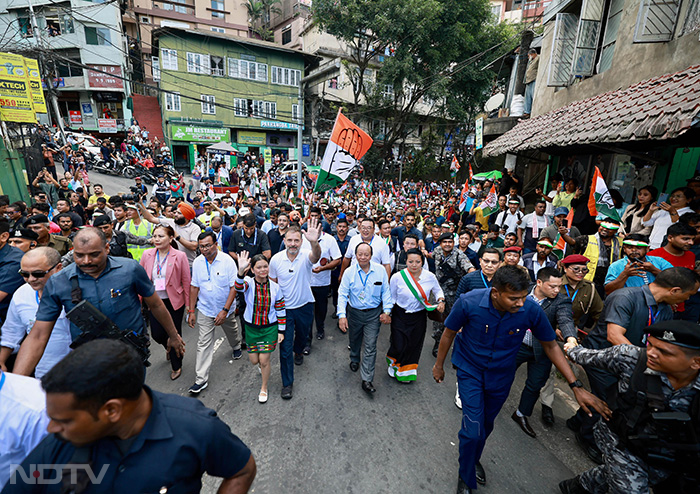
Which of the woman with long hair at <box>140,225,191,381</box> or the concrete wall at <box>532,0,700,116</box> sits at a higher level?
the concrete wall at <box>532,0,700,116</box>

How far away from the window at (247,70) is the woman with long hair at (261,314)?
28168 millimetres

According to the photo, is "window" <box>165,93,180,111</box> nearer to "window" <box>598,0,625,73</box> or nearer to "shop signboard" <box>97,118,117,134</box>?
"shop signboard" <box>97,118,117,134</box>

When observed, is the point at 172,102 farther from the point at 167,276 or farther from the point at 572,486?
the point at 572,486

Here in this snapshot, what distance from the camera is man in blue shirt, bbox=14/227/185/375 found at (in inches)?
103

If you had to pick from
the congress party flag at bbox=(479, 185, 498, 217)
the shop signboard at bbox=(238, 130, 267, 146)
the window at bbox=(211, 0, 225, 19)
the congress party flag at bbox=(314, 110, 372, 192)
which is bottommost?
the congress party flag at bbox=(479, 185, 498, 217)

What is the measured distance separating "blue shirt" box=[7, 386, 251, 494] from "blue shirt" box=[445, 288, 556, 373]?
6.89 feet

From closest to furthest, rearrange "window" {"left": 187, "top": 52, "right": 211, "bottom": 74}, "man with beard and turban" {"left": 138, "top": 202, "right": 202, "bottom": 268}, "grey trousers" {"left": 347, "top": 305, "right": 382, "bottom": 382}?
"grey trousers" {"left": 347, "top": 305, "right": 382, "bottom": 382} < "man with beard and turban" {"left": 138, "top": 202, "right": 202, "bottom": 268} < "window" {"left": 187, "top": 52, "right": 211, "bottom": 74}

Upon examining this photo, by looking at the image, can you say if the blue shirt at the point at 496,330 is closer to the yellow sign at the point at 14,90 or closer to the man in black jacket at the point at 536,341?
the man in black jacket at the point at 536,341

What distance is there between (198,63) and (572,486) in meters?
31.1

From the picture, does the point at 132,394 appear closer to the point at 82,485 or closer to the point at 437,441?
the point at 82,485

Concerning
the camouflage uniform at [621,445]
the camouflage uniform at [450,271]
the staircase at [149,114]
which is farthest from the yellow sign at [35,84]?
the staircase at [149,114]

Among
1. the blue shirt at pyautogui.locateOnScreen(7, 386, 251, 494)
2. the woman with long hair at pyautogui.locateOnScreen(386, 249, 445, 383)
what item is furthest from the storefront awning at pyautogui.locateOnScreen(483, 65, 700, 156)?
the blue shirt at pyautogui.locateOnScreen(7, 386, 251, 494)

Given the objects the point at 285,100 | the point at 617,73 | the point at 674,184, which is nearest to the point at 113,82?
the point at 285,100

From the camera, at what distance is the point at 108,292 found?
284cm
